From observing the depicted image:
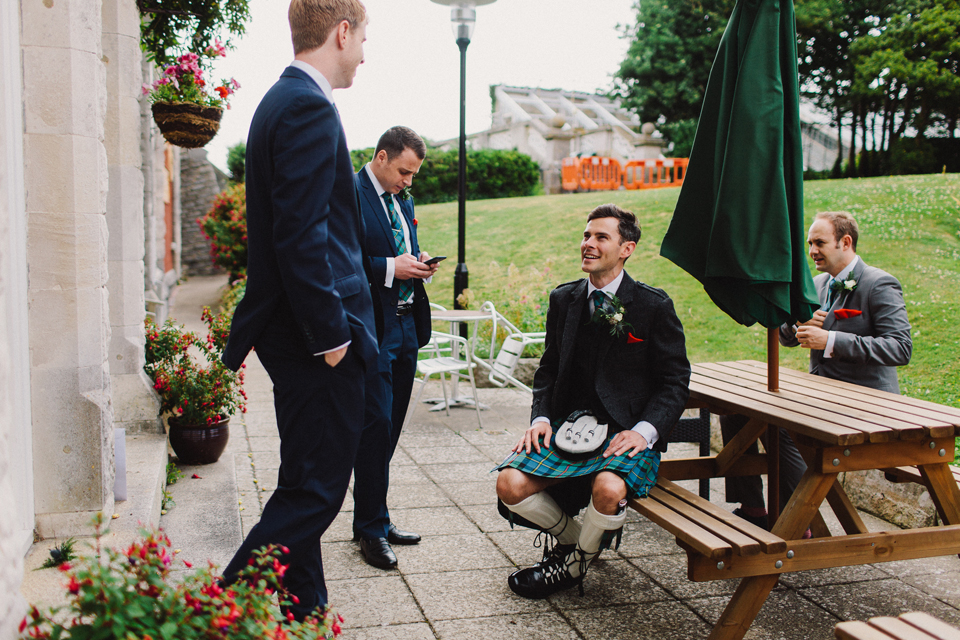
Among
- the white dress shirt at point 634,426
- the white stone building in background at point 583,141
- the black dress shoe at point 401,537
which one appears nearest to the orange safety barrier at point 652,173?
the white stone building in background at point 583,141

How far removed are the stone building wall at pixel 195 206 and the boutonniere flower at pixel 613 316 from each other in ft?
59.1

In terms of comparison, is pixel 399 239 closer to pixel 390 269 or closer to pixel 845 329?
pixel 390 269

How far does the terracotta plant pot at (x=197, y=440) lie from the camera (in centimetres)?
477

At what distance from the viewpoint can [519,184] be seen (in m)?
26.1

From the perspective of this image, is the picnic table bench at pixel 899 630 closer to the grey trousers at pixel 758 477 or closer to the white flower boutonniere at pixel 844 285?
the grey trousers at pixel 758 477

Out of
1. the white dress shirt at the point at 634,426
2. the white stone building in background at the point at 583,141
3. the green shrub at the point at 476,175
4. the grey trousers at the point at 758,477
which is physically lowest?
the grey trousers at the point at 758,477

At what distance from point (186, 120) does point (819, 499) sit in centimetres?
472

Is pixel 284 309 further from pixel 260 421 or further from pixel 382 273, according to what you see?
pixel 260 421

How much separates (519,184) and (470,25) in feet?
59.1

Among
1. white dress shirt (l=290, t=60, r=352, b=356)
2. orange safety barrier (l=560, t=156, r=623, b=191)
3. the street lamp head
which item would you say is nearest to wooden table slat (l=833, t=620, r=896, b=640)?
white dress shirt (l=290, t=60, r=352, b=356)

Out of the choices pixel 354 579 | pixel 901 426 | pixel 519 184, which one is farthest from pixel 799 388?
pixel 519 184

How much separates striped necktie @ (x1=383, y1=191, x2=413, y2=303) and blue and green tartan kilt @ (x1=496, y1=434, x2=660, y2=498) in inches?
40.1

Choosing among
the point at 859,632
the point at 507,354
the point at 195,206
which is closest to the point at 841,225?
the point at 859,632

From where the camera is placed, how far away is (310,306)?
7.40ft
